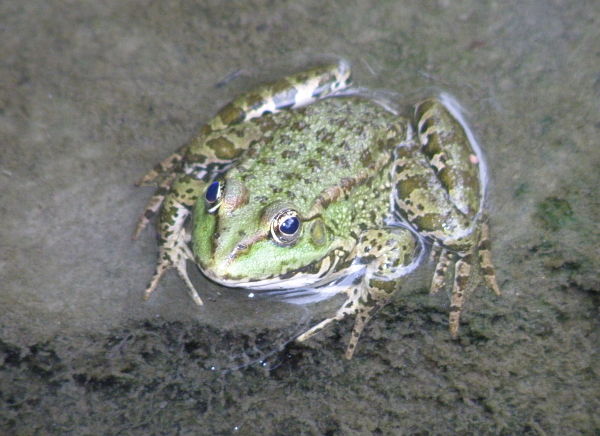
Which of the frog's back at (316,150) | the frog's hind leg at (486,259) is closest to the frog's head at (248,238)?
the frog's back at (316,150)

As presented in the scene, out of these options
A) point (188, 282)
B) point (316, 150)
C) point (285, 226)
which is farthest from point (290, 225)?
point (188, 282)

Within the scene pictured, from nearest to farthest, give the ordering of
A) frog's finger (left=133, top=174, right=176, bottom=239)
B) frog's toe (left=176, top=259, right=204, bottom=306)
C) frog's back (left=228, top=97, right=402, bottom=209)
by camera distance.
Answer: frog's back (left=228, top=97, right=402, bottom=209)
frog's toe (left=176, top=259, right=204, bottom=306)
frog's finger (left=133, top=174, right=176, bottom=239)

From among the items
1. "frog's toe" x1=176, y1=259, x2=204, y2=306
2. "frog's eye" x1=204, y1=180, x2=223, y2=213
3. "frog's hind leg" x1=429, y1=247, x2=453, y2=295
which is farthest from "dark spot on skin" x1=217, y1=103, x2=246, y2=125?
"frog's hind leg" x1=429, y1=247, x2=453, y2=295

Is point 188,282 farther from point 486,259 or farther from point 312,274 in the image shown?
point 486,259

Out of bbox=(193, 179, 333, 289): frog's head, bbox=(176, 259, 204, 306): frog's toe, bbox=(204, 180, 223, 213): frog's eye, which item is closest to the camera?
bbox=(193, 179, 333, 289): frog's head

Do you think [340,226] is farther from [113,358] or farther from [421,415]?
[113,358]

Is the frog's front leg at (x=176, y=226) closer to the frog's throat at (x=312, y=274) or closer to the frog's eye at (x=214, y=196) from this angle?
the frog's eye at (x=214, y=196)

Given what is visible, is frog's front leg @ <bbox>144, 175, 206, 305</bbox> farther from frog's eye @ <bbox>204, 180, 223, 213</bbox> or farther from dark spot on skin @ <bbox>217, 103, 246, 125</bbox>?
dark spot on skin @ <bbox>217, 103, 246, 125</bbox>
